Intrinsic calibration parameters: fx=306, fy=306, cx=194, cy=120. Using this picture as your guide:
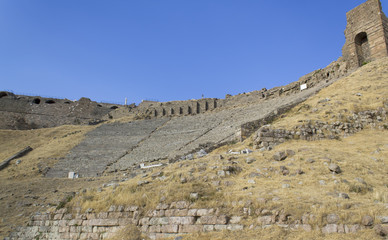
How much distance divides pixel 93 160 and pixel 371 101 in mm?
16932

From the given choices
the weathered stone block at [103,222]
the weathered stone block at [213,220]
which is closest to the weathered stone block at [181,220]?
the weathered stone block at [213,220]

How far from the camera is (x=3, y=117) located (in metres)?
39.6

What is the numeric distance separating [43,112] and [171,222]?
4193 cm

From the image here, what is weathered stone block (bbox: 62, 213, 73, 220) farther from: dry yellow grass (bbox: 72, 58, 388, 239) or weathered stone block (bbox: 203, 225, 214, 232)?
weathered stone block (bbox: 203, 225, 214, 232)

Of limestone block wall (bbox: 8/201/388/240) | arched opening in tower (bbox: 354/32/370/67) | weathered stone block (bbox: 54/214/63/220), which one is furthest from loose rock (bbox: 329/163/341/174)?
arched opening in tower (bbox: 354/32/370/67)

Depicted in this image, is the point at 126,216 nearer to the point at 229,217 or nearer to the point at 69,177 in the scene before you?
the point at 229,217

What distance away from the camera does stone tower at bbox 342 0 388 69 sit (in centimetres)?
1972

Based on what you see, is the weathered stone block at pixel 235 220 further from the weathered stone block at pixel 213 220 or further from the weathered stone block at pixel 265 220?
the weathered stone block at pixel 265 220

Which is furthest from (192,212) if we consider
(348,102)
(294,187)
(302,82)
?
(302,82)

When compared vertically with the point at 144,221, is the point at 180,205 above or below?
above

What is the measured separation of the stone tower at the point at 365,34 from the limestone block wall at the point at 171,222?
18468mm

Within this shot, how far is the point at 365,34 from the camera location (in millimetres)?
20953

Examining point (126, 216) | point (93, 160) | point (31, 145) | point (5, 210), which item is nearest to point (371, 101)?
point (126, 216)

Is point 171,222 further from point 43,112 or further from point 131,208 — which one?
point 43,112
